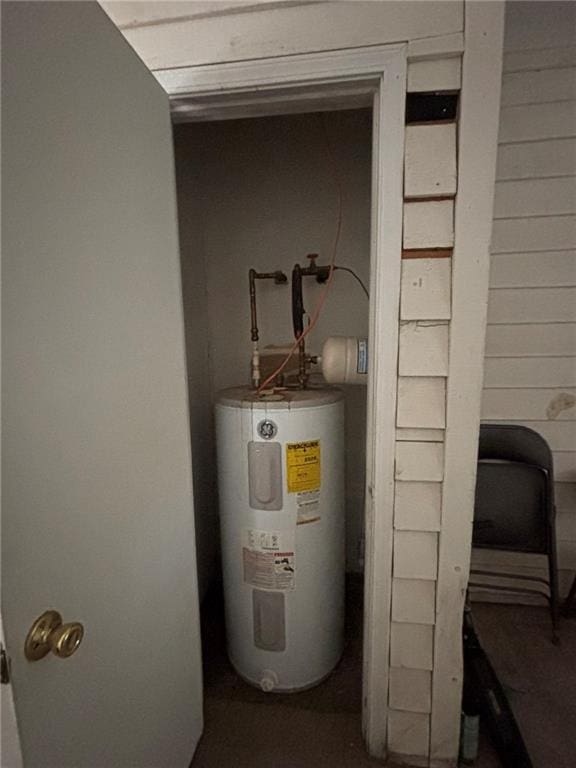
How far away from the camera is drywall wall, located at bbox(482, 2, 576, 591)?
145 cm

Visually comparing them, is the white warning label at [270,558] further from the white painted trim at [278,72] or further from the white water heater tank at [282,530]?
the white painted trim at [278,72]

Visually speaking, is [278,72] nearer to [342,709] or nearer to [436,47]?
[436,47]

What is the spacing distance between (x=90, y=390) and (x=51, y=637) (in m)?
0.39

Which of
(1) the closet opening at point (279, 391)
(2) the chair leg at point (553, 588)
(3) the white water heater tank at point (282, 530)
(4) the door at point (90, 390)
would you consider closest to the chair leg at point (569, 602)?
(2) the chair leg at point (553, 588)

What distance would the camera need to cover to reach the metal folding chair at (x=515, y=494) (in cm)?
151

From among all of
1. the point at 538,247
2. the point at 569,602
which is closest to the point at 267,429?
the point at 538,247

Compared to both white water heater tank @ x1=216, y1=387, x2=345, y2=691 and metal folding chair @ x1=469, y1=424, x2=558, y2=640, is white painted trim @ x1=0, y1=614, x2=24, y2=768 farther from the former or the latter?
metal folding chair @ x1=469, y1=424, x2=558, y2=640

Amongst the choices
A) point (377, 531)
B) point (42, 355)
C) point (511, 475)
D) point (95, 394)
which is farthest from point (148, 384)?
point (511, 475)

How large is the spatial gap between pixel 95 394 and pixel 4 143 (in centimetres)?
39

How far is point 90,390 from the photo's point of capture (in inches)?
26.4

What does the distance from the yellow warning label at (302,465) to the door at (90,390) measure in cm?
36

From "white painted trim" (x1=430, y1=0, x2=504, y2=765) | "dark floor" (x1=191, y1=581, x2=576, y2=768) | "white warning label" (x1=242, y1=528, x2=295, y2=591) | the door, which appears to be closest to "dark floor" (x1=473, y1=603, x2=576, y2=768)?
"dark floor" (x1=191, y1=581, x2=576, y2=768)

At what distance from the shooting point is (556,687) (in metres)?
1.35

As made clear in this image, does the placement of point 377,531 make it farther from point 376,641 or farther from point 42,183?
point 42,183
